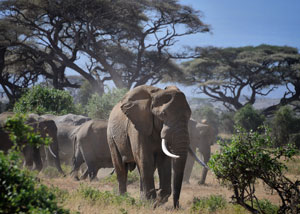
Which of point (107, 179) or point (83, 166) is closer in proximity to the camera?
point (107, 179)

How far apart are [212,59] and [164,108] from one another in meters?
28.4

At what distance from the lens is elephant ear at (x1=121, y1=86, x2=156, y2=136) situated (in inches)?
281

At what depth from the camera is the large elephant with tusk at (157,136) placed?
6.73 meters

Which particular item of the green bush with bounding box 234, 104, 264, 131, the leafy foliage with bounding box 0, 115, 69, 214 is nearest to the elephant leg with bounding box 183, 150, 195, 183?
the leafy foliage with bounding box 0, 115, 69, 214

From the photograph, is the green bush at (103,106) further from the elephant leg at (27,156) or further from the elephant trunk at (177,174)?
the elephant trunk at (177,174)

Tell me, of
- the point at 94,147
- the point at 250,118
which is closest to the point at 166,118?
the point at 94,147

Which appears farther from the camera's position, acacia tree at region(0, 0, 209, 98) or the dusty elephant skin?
acacia tree at region(0, 0, 209, 98)

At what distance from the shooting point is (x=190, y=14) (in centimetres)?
2997

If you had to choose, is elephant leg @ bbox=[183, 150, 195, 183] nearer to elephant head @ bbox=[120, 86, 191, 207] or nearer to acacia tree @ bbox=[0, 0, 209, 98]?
elephant head @ bbox=[120, 86, 191, 207]

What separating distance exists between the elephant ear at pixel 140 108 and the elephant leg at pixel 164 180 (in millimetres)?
580

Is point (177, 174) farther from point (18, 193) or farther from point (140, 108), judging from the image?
point (18, 193)

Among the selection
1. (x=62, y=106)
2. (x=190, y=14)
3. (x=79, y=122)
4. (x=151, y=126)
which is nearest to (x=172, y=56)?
(x=190, y=14)

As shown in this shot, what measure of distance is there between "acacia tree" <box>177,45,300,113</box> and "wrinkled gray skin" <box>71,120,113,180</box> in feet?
73.4

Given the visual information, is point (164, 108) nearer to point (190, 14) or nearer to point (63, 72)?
point (190, 14)
